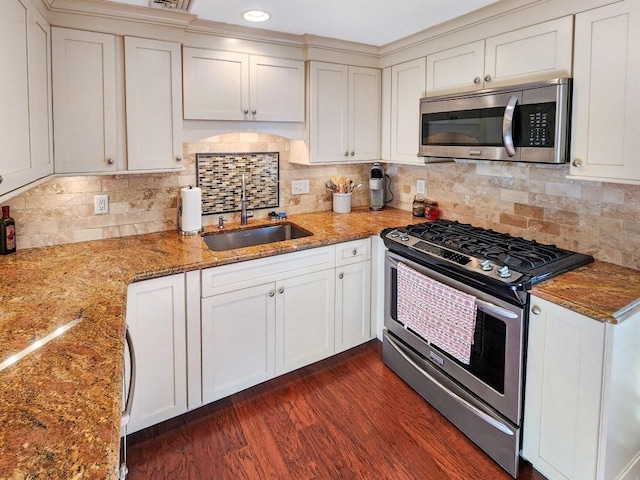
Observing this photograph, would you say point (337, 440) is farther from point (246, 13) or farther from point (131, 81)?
point (246, 13)

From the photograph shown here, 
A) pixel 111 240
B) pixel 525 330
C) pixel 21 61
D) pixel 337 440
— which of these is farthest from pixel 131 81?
pixel 525 330

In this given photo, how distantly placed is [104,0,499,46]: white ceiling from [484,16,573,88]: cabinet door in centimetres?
24

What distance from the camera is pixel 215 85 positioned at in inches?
101

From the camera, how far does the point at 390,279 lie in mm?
2717

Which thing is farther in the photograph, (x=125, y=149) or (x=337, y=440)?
(x=125, y=149)

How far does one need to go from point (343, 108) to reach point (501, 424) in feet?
7.34

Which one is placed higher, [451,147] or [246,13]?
[246,13]

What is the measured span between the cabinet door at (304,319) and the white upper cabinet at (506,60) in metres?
1.42

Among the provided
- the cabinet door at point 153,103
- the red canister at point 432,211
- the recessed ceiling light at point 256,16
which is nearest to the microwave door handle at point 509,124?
the red canister at point 432,211

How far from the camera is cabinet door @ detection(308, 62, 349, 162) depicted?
9.66 feet

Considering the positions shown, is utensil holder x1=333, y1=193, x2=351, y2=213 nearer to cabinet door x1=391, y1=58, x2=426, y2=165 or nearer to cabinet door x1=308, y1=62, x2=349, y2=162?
cabinet door x1=308, y1=62, x2=349, y2=162

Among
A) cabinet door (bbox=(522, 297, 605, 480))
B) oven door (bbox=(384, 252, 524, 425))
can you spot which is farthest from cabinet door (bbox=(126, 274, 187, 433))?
cabinet door (bbox=(522, 297, 605, 480))

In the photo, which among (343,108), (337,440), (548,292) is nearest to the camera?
(548,292)

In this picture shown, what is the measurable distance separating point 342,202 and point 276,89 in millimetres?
1012
